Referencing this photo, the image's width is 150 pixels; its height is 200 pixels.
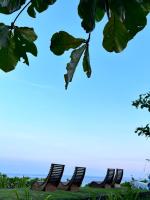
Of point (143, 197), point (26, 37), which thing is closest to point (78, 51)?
point (26, 37)

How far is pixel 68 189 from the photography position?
16656mm

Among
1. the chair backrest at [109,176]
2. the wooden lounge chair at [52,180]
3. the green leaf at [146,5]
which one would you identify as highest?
the green leaf at [146,5]

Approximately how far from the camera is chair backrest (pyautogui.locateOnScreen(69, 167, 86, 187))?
17.1 meters

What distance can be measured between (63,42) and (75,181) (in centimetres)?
1621

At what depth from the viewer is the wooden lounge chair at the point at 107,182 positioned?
19375mm

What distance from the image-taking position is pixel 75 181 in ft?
56.6

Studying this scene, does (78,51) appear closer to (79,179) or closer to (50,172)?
(50,172)

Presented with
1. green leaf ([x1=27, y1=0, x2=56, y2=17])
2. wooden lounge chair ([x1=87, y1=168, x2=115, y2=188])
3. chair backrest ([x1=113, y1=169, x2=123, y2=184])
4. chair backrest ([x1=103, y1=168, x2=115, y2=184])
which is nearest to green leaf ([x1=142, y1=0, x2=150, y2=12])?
green leaf ([x1=27, y1=0, x2=56, y2=17])

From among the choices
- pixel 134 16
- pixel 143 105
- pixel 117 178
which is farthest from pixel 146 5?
pixel 117 178

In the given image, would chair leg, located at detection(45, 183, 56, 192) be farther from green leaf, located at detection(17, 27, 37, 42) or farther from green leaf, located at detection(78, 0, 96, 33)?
green leaf, located at detection(78, 0, 96, 33)

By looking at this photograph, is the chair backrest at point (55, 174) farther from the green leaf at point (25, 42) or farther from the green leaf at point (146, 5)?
the green leaf at point (146, 5)

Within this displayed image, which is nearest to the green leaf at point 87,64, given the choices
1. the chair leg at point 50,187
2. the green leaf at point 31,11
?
the green leaf at point 31,11

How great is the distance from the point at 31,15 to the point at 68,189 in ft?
50.9

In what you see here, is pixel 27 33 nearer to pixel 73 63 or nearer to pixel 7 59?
pixel 7 59
